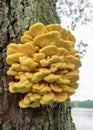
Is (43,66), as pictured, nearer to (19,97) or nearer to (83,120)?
(19,97)

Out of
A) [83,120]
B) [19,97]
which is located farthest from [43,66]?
[83,120]

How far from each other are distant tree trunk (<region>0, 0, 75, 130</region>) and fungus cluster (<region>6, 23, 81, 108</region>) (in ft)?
0.17

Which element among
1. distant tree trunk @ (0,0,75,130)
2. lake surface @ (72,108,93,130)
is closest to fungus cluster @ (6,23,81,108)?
distant tree trunk @ (0,0,75,130)

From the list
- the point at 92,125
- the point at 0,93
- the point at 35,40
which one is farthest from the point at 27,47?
the point at 92,125

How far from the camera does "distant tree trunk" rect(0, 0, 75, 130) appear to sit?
33.7 inches

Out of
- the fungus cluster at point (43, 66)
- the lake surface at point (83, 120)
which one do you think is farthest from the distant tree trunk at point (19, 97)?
the lake surface at point (83, 120)

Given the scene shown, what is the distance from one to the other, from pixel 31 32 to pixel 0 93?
188 millimetres

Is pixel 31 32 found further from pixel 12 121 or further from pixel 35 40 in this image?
pixel 12 121

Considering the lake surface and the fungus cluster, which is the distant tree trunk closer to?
the fungus cluster

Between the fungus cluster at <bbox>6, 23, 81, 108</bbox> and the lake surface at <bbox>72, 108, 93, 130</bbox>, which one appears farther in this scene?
the lake surface at <bbox>72, 108, 93, 130</bbox>

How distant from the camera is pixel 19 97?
86 cm

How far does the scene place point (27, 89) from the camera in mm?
786

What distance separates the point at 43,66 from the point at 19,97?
13cm

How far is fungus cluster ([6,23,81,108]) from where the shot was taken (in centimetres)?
77
